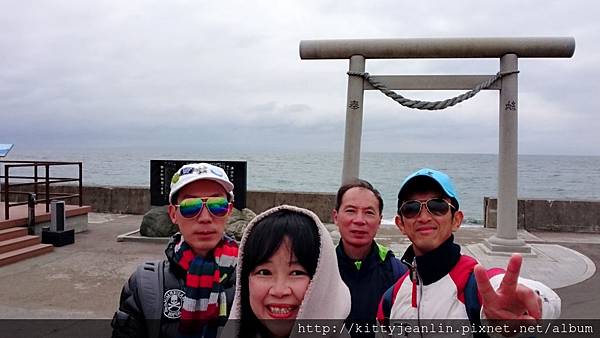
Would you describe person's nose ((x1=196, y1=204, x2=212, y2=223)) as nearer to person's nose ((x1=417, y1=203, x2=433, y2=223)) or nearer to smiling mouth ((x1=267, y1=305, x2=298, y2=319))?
smiling mouth ((x1=267, y1=305, x2=298, y2=319))

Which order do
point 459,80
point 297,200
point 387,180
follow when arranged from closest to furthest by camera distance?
point 459,80 → point 297,200 → point 387,180

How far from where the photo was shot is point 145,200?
1246cm

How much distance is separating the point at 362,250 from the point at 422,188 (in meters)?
0.62

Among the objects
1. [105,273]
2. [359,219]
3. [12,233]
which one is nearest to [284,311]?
[359,219]

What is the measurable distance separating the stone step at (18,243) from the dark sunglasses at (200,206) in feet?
20.7

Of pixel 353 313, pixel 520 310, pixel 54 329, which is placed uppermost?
pixel 520 310

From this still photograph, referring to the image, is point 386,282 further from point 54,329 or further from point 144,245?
point 144,245

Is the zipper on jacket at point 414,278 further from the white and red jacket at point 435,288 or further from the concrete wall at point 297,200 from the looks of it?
the concrete wall at point 297,200

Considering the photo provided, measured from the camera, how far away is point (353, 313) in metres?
1.94

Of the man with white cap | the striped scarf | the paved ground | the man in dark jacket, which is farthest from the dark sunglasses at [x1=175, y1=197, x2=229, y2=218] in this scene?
the paved ground

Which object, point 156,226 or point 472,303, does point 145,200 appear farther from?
point 472,303

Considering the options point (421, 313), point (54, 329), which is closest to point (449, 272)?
point (421, 313)

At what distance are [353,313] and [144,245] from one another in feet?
21.9

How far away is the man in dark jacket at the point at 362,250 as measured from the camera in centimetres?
204
